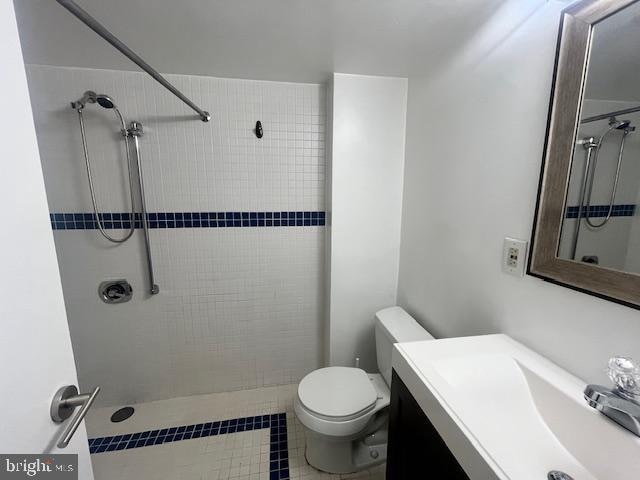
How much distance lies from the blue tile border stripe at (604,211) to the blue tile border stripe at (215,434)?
1.71 metres

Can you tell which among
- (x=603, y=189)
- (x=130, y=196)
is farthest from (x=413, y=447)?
(x=130, y=196)

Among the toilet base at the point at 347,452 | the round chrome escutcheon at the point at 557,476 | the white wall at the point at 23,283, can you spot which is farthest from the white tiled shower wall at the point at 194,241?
the round chrome escutcheon at the point at 557,476

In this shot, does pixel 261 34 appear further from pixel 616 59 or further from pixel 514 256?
pixel 514 256

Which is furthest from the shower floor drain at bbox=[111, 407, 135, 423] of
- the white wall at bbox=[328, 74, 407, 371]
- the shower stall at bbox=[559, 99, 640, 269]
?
the shower stall at bbox=[559, 99, 640, 269]

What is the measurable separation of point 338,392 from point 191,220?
4.39 ft

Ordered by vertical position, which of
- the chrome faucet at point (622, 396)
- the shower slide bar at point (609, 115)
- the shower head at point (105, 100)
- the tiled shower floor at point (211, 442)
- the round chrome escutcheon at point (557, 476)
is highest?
the shower head at point (105, 100)

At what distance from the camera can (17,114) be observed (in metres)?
0.46

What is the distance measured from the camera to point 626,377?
1.92 feet

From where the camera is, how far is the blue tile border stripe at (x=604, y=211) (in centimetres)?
66

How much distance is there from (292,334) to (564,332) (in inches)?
61.3

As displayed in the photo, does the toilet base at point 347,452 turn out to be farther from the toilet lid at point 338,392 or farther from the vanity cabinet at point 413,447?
the vanity cabinet at point 413,447

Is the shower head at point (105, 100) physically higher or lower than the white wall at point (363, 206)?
higher

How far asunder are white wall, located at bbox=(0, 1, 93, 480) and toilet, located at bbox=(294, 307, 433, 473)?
3.30ft

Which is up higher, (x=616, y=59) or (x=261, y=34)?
(x=261, y=34)
